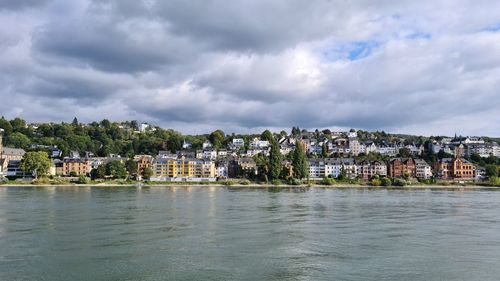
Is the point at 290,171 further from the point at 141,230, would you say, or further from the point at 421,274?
the point at 421,274

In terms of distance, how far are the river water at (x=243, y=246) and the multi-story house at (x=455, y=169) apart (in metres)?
86.0

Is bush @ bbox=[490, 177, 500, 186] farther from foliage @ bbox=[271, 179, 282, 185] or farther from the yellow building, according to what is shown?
the yellow building

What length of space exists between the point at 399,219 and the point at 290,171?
66265mm

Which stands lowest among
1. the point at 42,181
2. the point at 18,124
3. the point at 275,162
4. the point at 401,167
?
the point at 42,181

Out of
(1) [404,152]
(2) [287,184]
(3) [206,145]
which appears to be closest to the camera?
(2) [287,184]

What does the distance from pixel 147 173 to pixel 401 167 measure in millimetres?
61174

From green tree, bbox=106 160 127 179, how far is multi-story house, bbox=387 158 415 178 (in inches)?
2502

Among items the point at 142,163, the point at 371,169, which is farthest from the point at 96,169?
the point at 371,169

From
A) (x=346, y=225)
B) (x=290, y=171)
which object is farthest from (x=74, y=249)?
(x=290, y=171)

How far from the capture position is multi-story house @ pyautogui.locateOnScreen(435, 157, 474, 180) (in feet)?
382

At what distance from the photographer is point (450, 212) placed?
40.6 metres

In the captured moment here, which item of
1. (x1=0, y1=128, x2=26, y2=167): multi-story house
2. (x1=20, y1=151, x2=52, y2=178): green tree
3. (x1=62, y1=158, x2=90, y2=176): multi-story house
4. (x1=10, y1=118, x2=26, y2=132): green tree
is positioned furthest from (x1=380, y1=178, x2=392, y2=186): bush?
(x1=10, y1=118, x2=26, y2=132): green tree

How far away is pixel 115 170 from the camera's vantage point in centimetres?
10212

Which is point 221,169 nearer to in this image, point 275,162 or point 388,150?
point 275,162
